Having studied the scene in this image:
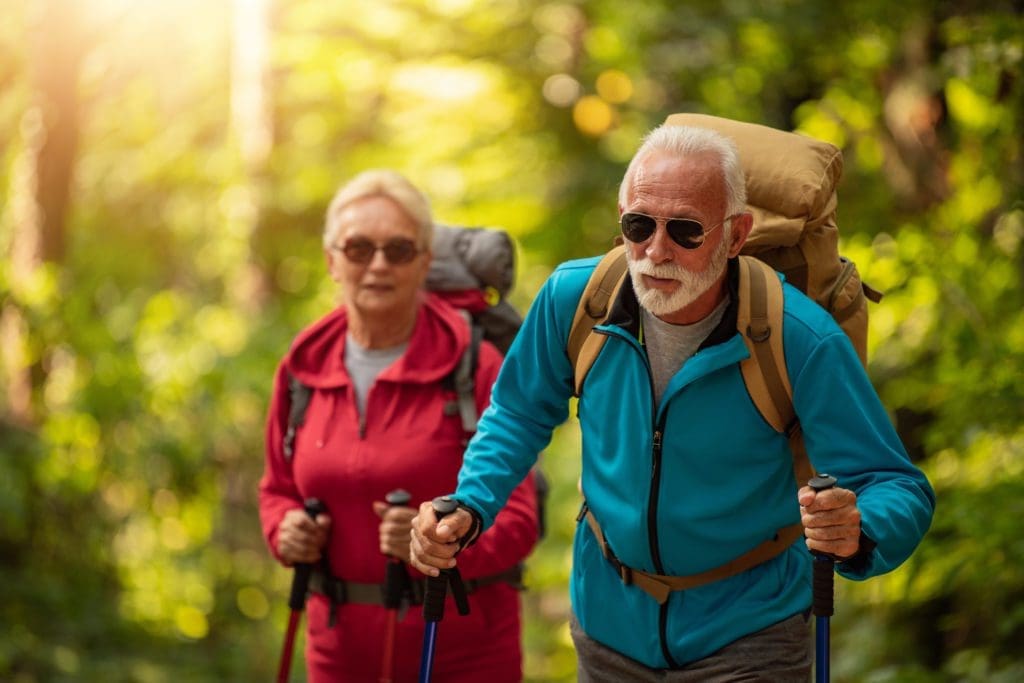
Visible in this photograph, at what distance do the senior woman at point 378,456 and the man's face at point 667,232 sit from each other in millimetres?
1092

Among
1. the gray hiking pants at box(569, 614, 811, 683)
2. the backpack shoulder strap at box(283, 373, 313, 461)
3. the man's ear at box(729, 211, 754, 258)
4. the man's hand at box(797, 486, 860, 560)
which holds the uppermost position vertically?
the man's ear at box(729, 211, 754, 258)

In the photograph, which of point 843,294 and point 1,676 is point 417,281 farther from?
point 1,676

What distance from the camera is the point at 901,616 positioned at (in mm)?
6227

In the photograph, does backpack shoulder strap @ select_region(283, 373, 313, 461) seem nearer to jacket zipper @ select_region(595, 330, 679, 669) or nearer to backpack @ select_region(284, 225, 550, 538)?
backpack @ select_region(284, 225, 550, 538)

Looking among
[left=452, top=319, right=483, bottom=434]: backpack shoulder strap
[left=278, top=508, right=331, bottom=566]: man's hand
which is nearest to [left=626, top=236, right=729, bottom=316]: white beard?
[left=452, top=319, right=483, bottom=434]: backpack shoulder strap

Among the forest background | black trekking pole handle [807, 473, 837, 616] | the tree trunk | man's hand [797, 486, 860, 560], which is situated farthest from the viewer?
the tree trunk

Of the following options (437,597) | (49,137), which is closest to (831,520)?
(437,597)

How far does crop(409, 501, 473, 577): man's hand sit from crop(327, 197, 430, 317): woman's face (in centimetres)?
120

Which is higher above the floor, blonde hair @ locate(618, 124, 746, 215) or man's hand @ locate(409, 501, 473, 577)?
blonde hair @ locate(618, 124, 746, 215)

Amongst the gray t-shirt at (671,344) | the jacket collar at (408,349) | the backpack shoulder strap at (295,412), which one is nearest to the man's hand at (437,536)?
the gray t-shirt at (671,344)

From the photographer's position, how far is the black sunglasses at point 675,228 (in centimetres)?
281

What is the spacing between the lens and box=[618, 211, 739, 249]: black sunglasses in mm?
2811

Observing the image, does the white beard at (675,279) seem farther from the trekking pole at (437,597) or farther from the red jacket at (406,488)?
the red jacket at (406,488)

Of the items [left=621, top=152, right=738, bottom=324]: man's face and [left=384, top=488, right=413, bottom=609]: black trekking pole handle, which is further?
[left=384, top=488, right=413, bottom=609]: black trekking pole handle
